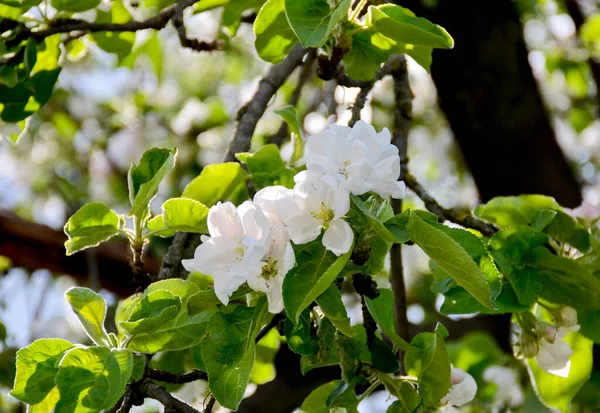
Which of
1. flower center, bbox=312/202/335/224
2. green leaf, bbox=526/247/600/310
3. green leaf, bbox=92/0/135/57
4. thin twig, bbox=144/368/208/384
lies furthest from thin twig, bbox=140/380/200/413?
green leaf, bbox=92/0/135/57

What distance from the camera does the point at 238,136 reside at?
4.38 feet

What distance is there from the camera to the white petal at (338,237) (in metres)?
0.76

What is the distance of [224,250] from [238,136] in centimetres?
55

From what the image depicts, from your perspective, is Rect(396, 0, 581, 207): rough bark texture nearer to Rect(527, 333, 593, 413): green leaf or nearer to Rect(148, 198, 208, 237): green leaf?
Rect(527, 333, 593, 413): green leaf

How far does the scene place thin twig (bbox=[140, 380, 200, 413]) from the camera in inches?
34.3

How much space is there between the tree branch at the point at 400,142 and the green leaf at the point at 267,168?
0.34 meters

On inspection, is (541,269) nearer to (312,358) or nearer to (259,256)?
(312,358)

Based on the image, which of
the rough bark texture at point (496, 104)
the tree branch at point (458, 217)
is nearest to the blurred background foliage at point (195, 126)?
the rough bark texture at point (496, 104)

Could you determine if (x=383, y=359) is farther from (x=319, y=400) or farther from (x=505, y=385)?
(x=505, y=385)

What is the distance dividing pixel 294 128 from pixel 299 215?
32cm

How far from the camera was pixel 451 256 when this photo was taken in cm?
77

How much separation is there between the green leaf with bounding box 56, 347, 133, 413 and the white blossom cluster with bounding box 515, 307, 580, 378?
0.56 meters

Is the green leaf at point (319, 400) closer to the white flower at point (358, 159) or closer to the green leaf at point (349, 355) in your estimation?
the green leaf at point (349, 355)

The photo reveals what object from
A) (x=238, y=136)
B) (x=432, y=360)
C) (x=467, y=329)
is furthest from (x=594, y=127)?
(x=432, y=360)
